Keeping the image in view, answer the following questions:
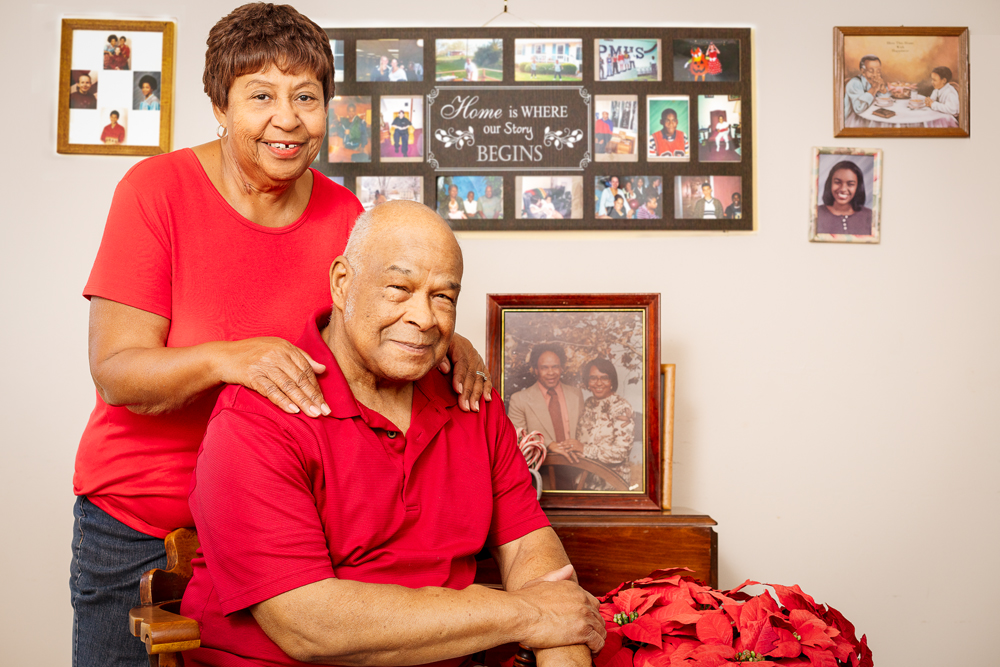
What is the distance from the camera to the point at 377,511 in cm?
129

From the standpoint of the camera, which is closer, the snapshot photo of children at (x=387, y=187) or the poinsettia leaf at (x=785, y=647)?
the poinsettia leaf at (x=785, y=647)

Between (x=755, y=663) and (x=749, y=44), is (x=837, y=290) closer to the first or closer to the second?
(x=749, y=44)

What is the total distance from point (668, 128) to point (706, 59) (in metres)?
0.25

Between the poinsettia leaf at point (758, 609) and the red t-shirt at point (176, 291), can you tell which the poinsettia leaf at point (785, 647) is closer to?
the poinsettia leaf at point (758, 609)

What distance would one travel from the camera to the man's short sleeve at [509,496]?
4.83 ft

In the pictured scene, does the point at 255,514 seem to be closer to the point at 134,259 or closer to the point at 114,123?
the point at 134,259

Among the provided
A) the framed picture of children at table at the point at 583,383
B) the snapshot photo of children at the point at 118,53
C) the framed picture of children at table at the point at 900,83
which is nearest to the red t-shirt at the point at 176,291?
the framed picture of children at table at the point at 583,383

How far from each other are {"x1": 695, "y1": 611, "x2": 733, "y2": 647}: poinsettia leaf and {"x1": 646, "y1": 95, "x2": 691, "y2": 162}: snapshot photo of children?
151cm

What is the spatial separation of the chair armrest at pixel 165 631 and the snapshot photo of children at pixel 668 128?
186 centimetres

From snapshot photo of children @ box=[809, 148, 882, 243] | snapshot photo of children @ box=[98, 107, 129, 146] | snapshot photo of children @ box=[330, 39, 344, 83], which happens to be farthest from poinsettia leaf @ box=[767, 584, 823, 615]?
snapshot photo of children @ box=[98, 107, 129, 146]

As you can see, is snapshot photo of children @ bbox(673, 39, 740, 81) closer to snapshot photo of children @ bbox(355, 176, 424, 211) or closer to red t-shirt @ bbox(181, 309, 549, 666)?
snapshot photo of children @ bbox(355, 176, 424, 211)

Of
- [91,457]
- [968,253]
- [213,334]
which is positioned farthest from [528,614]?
[968,253]

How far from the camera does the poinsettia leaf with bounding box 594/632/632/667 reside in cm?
137

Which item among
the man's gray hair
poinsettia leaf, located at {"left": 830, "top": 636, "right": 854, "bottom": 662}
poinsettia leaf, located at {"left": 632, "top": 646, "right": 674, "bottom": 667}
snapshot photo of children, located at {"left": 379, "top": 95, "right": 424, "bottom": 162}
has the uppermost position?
snapshot photo of children, located at {"left": 379, "top": 95, "right": 424, "bottom": 162}
